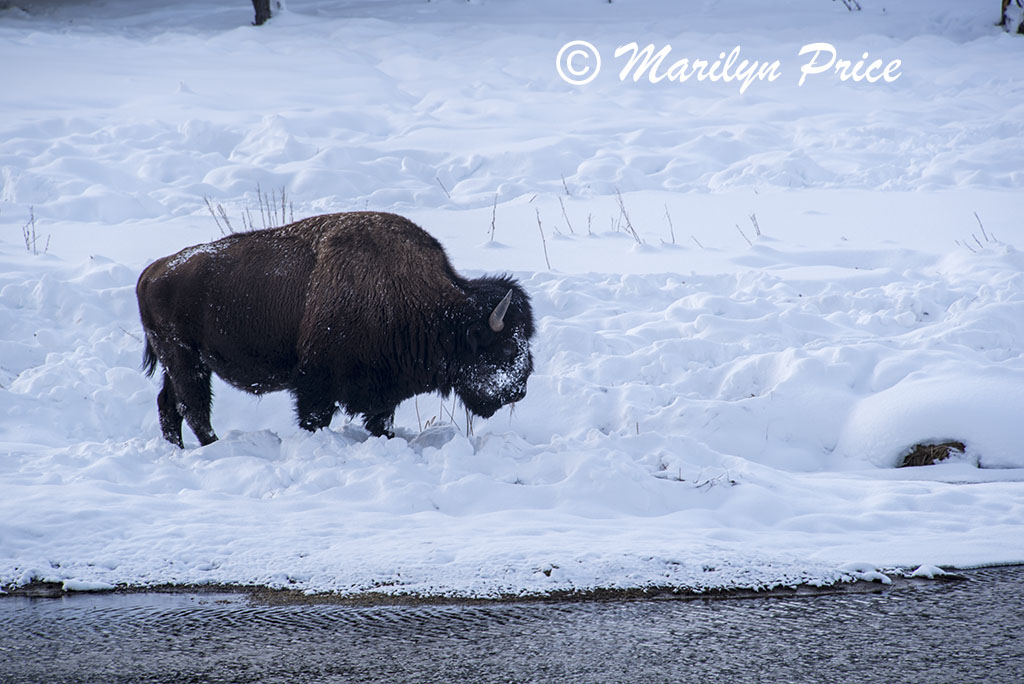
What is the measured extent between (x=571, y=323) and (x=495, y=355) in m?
2.14

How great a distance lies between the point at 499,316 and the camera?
6.14 metres

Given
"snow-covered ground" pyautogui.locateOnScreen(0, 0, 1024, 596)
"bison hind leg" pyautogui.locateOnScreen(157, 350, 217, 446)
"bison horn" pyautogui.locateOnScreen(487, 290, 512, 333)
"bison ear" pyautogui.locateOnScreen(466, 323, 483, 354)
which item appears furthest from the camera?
"bison hind leg" pyautogui.locateOnScreen(157, 350, 217, 446)

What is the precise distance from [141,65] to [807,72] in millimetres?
13233

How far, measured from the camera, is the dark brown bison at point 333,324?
633 centimetres

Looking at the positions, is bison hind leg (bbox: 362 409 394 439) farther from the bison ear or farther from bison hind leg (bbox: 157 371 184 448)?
bison hind leg (bbox: 157 371 184 448)

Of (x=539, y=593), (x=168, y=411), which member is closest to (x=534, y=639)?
(x=539, y=593)

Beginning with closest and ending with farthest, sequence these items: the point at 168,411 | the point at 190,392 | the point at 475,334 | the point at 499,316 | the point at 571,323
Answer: the point at 499,316
the point at 475,334
the point at 190,392
the point at 168,411
the point at 571,323

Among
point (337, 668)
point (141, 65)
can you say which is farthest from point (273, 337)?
point (141, 65)

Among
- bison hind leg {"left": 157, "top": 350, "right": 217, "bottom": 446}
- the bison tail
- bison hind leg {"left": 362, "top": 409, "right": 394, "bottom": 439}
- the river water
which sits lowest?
the river water

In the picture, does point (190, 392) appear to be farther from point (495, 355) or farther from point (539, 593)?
point (539, 593)

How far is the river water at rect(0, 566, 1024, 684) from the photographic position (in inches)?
130

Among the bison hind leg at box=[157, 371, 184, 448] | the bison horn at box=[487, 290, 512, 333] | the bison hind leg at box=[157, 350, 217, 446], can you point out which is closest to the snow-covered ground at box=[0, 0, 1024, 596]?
the bison hind leg at box=[157, 350, 217, 446]

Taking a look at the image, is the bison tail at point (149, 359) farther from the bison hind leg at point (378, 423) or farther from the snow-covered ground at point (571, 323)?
the bison hind leg at point (378, 423)

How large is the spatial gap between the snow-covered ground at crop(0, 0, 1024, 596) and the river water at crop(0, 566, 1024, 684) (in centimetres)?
25
